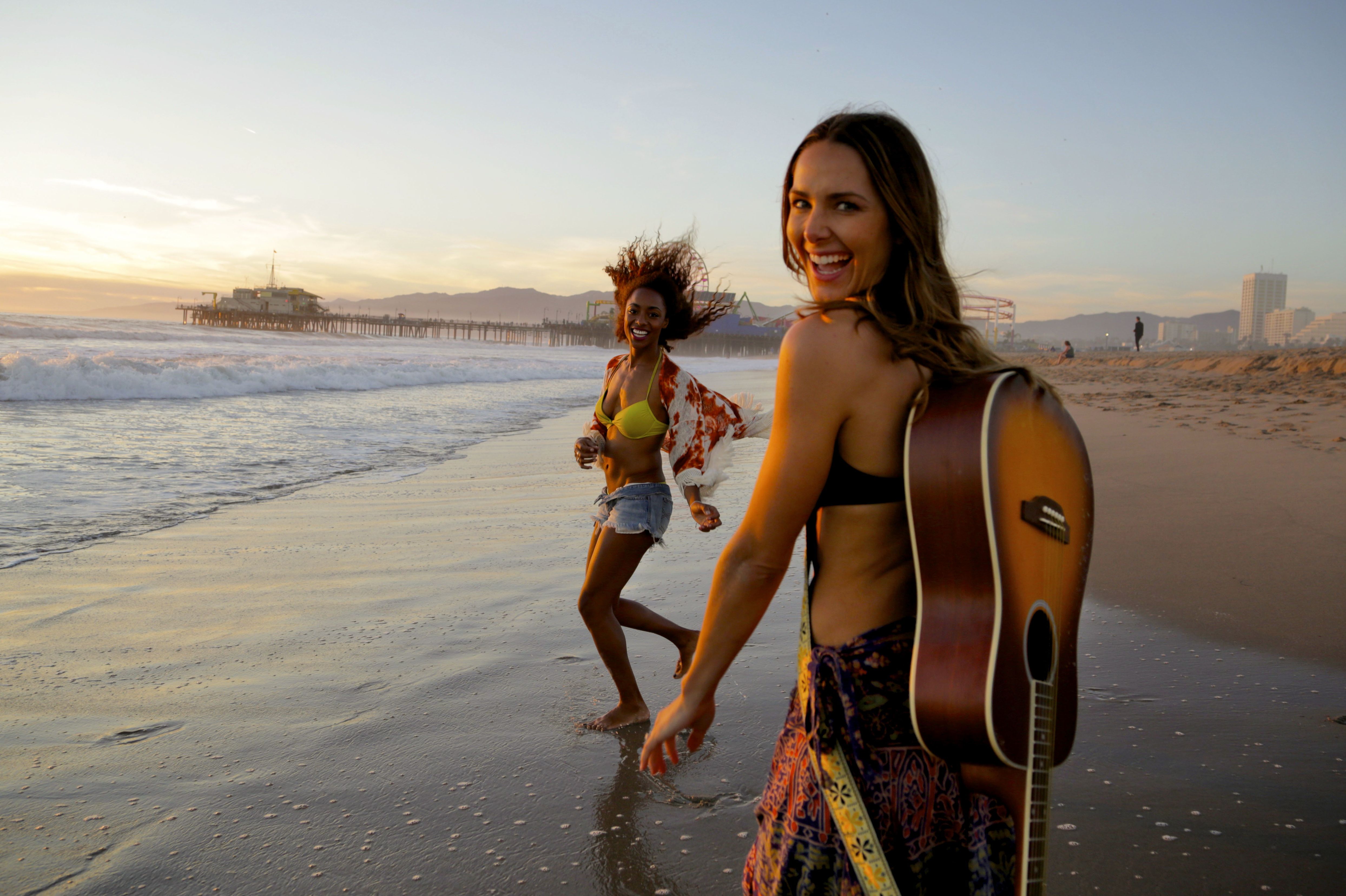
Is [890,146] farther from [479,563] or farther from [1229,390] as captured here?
[1229,390]

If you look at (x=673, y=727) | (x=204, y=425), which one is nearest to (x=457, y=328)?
(x=204, y=425)

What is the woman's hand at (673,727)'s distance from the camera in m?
1.41

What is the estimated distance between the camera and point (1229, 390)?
15656 millimetres

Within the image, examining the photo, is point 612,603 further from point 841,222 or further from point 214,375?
point 214,375

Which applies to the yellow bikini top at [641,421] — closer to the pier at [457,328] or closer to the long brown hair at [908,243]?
the long brown hair at [908,243]

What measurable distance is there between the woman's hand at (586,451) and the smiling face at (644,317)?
0.44m

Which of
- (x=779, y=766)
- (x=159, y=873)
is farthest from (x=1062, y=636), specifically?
(x=159, y=873)

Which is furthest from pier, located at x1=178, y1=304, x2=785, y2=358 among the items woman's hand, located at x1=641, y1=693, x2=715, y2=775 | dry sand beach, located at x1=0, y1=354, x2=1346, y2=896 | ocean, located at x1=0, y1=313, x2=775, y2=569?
woman's hand, located at x1=641, y1=693, x2=715, y2=775

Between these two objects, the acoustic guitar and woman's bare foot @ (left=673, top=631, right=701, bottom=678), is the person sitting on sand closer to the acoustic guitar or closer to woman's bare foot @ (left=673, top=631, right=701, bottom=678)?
woman's bare foot @ (left=673, top=631, right=701, bottom=678)

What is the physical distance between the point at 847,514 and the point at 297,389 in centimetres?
1961

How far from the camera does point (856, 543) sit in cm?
131

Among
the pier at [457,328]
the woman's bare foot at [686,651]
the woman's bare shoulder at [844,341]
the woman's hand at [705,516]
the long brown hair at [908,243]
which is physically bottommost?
the woman's bare foot at [686,651]

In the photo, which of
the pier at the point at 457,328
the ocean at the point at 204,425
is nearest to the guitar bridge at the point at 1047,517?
the ocean at the point at 204,425

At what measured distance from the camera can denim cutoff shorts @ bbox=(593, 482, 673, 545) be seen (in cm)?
343
